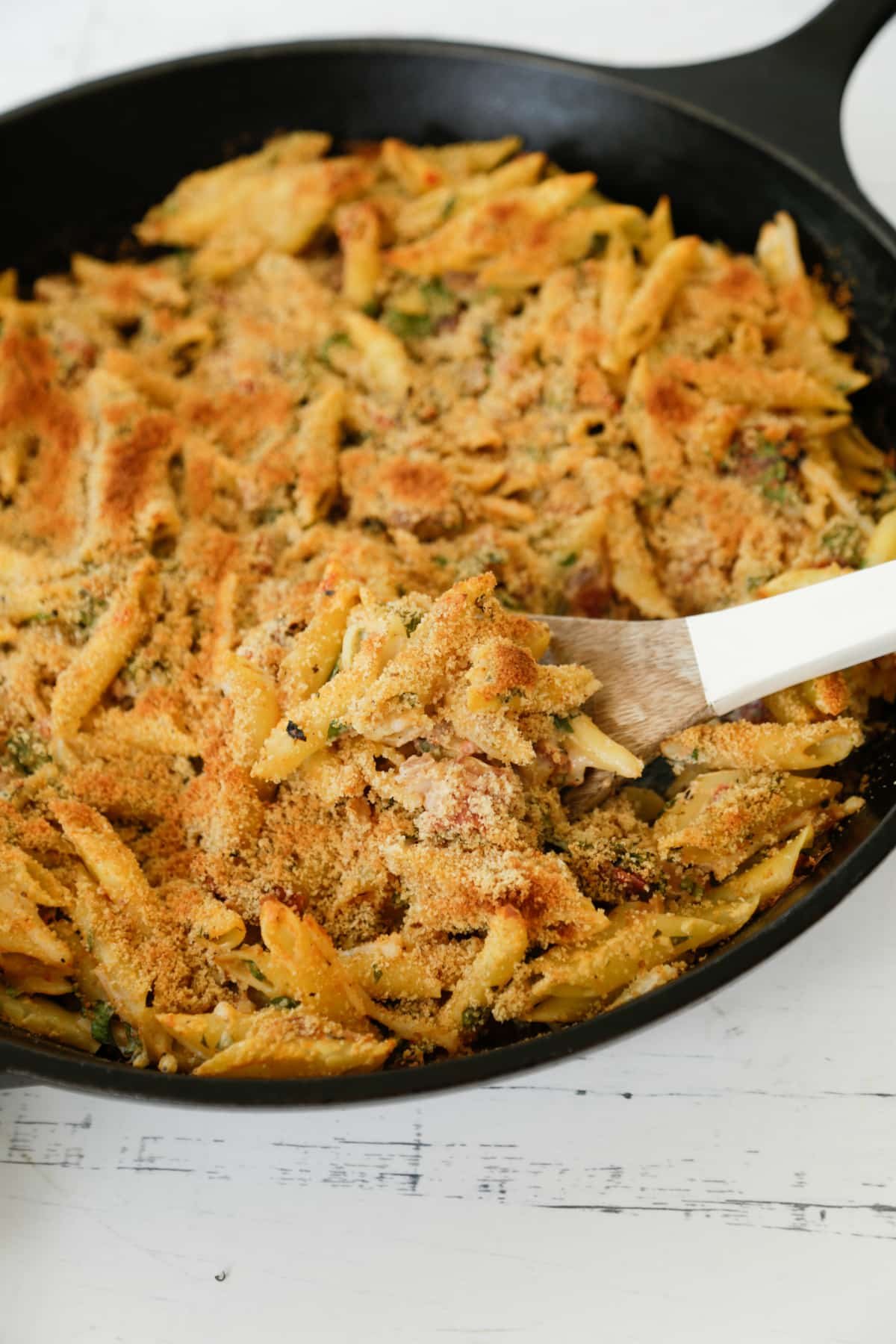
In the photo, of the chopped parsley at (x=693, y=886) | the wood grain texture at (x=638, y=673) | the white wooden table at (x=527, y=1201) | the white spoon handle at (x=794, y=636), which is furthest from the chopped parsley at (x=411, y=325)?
the white wooden table at (x=527, y=1201)

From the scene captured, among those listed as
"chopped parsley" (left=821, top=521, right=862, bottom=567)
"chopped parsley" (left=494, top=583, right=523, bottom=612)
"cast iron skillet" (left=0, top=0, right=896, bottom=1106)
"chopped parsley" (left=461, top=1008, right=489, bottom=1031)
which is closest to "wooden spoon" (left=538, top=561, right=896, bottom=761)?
"chopped parsley" (left=494, top=583, right=523, bottom=612)

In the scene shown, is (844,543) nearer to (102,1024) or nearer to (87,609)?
(87,609)

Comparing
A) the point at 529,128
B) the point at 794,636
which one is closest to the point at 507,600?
the point at 794,636

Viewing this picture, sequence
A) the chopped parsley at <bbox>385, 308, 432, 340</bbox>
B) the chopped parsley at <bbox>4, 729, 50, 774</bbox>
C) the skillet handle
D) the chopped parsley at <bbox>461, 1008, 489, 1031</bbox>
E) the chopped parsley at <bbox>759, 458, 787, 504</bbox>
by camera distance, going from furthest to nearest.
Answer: the chopped parsley at <bbox>385, 308, 432, 340</bbox>
the skillet handle
the chopped parsley at <bbox>759, 458, 787, 504</bbox>
the chopped parsley at <bbox>4, 729, 50, 774</bbox>
the chopped parsley at <bbox>461, 1008, 489, 1031</bbox>

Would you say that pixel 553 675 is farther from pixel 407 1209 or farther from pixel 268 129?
pixel 268 129

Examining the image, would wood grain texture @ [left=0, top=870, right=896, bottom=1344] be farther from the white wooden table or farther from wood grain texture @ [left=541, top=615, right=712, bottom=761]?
wood grain texture @ [left=541, top=615, right=712, bottom=761]

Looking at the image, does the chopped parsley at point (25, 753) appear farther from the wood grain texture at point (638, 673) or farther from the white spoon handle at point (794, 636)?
the white spoon handle at point (794, 636)
